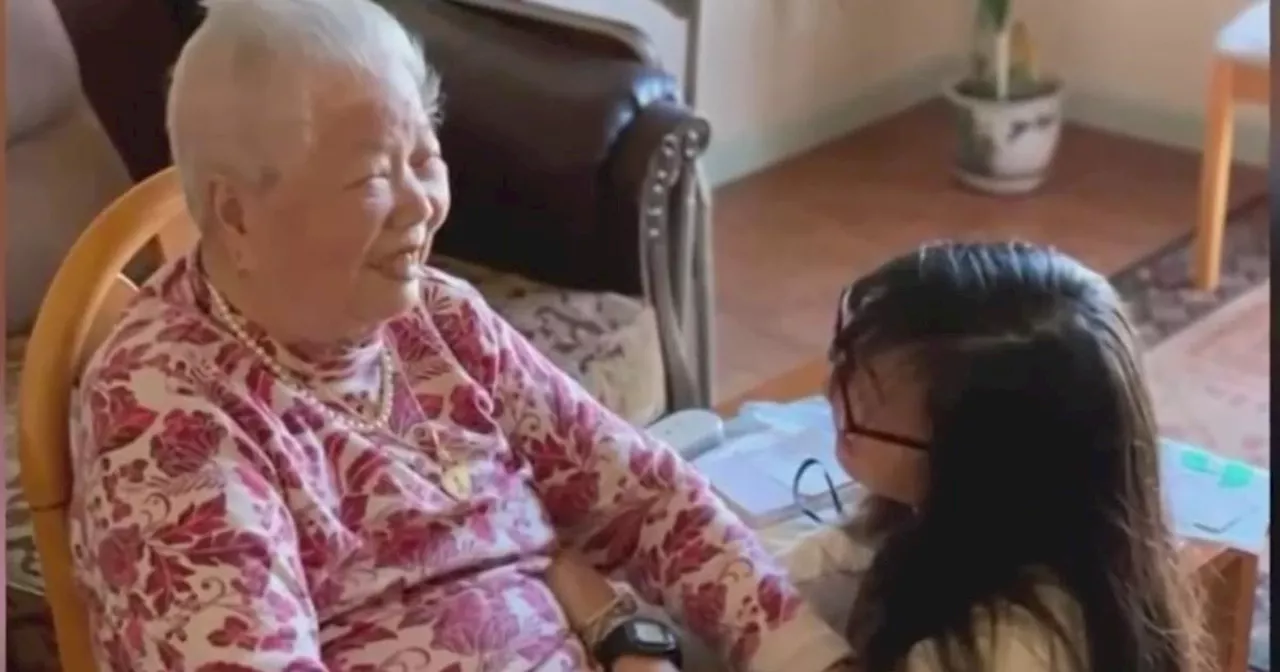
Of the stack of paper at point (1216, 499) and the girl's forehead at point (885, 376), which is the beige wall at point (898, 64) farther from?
the girl's forehead at point (885, 376)

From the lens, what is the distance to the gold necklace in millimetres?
1358

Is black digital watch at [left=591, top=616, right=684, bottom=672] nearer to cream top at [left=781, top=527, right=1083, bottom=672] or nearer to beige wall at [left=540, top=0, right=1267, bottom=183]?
cream top at [left=781, top=527, right=1083, bottom=672]

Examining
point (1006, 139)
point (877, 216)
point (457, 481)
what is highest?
point (457, 481)

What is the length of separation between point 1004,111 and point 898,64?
1.82 ft

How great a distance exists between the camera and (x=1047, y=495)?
4.42 feet

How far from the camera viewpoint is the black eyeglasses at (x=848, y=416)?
1.38m

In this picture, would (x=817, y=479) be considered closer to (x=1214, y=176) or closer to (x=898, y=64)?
(x=1214, y=176)

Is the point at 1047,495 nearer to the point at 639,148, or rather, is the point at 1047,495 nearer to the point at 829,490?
the point at 829,490

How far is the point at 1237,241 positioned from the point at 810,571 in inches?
85.9

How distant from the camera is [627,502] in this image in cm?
157

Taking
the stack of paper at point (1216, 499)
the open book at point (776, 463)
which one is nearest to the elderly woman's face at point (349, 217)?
the open book at point (776, 463)

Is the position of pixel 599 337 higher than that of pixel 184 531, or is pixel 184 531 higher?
pixel 184 531

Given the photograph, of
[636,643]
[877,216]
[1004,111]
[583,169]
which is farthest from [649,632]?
[1004,111]

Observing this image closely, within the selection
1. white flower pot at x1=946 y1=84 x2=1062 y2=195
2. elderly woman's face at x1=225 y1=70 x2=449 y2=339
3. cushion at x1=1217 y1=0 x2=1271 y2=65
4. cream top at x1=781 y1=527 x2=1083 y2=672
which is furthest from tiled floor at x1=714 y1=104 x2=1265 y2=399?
elderly woman's face at x1=225 y1=70 x2=449 y2=339
